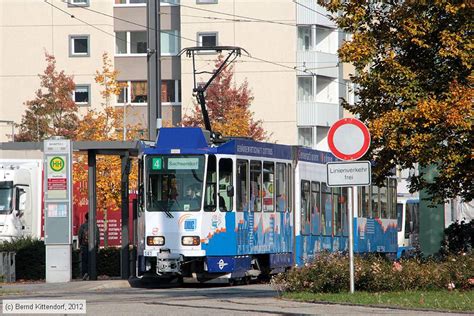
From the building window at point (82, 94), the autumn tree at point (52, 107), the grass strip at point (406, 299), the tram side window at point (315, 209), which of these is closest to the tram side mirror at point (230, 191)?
the tram side window at point (315, 209)

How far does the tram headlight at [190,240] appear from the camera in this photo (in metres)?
27.5

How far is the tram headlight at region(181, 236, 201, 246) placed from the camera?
2745cm

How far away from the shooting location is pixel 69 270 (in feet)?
104

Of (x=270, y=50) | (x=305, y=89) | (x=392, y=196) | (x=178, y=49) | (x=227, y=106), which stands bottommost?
(x=392, y=196)

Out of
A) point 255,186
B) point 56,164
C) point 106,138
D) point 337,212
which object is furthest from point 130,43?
point 255,186

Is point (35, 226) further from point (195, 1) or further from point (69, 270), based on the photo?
point (195, 1)

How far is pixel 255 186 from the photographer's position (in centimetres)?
2877

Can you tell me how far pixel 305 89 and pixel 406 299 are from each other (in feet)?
170

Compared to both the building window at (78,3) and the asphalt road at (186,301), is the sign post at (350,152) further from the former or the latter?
the building window at (78,3)

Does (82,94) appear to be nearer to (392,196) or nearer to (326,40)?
(326,40)

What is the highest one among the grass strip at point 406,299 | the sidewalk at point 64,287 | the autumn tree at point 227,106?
the autumn tree at point 227,106

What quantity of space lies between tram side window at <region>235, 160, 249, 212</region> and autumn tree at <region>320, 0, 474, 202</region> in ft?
11.8

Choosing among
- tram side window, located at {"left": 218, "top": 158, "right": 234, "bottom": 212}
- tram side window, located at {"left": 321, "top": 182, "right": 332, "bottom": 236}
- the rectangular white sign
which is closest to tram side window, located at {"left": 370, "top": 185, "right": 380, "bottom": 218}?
tram side window, located at {"left": 321, "top": 182, "right": 332, "bottom": 236}

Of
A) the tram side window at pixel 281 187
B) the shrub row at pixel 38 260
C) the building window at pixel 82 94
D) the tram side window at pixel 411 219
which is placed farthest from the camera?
the building window at pixel 82 94
